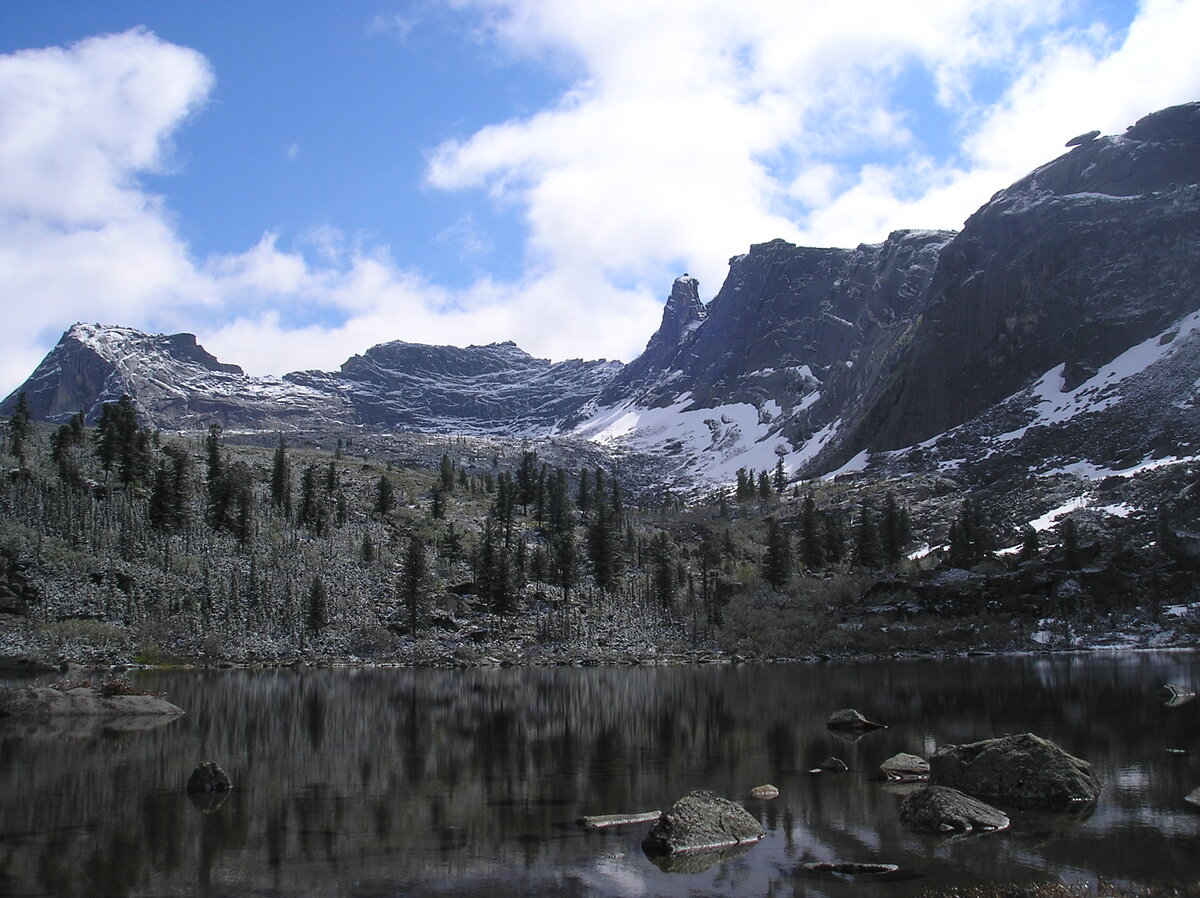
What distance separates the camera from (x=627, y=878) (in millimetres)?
20234

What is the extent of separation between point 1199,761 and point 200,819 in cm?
3540

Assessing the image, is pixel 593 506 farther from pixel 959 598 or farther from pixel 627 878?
pixel 627 878

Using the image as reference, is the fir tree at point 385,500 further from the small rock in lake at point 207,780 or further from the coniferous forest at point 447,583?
the small rock in lake at point 207,780

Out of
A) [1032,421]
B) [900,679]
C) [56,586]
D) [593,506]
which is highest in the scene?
[1032,421]

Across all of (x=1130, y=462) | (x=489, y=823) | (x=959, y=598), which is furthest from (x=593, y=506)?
(x=489, y=823)

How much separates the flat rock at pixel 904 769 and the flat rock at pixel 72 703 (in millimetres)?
40511

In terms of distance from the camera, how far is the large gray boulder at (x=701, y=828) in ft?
→ 74.4

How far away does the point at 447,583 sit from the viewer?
121m

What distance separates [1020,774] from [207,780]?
1063 inches

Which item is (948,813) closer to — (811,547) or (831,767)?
(831,767)

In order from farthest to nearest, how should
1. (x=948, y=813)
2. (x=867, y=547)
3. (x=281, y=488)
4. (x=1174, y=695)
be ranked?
Answer: (x=281, y=488), (x=867, y=547), (x=1174, y=695), (x=948, y=813)

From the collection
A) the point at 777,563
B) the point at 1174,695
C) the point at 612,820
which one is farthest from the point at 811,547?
the point at 612,820

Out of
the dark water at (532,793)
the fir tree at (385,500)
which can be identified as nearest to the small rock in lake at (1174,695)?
the dark water at (532,793)

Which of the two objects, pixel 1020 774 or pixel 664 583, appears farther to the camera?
pixel 664 583
